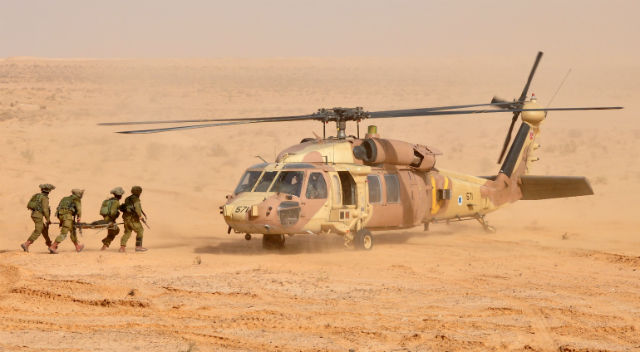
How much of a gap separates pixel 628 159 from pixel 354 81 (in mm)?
43986

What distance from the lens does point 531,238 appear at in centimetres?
1959

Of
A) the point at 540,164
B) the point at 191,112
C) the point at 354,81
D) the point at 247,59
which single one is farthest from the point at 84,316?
the point at 247,59

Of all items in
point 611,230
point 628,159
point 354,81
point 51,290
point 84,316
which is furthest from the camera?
point 354,81

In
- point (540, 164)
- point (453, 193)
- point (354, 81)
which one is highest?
point (354, 81)

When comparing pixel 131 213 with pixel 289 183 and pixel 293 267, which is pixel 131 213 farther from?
pixel 293 267

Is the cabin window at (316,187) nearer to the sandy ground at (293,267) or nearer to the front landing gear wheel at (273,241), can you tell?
the sandy ground at (293,267)

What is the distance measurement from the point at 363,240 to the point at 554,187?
5.81 metres

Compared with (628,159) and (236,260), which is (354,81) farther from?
(236,260)

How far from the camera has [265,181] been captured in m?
15.2

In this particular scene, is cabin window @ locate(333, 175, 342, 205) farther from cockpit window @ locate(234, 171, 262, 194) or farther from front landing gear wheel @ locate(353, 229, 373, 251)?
cockpit window @ locate(234, 171, 262, 194)

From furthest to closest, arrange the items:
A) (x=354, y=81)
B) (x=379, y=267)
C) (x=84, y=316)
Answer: (x=354, y=81), (x=379, y=267), (x=84, y=316)

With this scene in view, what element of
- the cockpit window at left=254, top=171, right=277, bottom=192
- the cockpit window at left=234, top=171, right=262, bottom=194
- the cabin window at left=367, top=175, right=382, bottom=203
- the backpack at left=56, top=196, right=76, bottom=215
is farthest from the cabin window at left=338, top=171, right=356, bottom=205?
the backpack at left=56, top=196, right=76, bottom=215

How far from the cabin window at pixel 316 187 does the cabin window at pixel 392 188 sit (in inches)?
68.6

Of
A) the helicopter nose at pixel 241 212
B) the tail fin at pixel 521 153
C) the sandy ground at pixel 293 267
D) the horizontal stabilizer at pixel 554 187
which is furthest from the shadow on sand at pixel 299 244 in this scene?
the horizontal stabilizer at pixel 554 187
